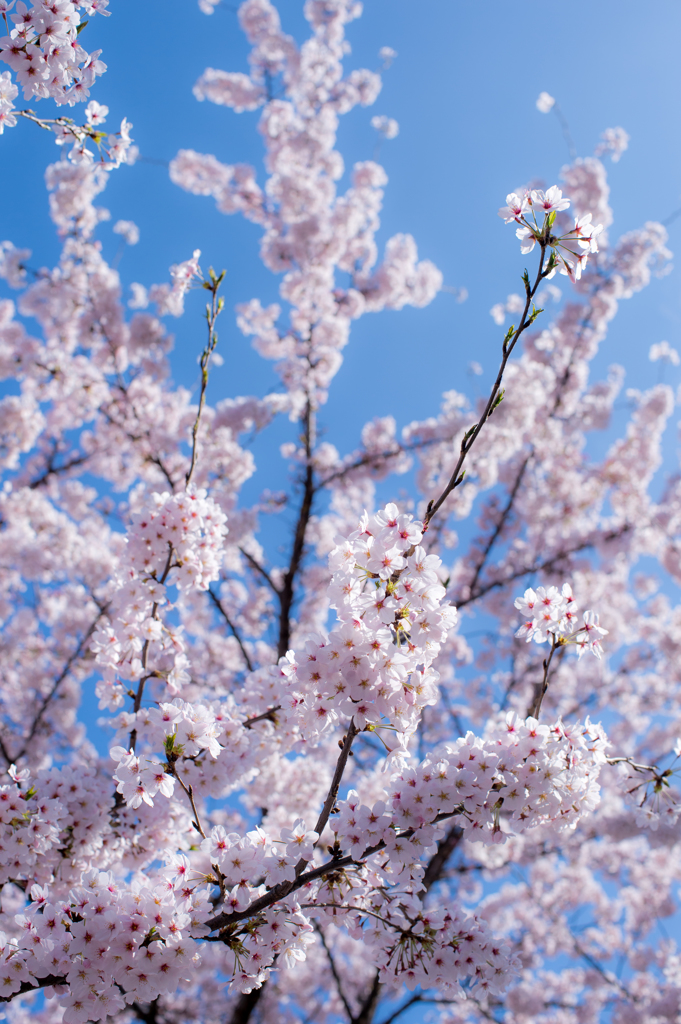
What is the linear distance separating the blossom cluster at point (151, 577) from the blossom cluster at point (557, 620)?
194 cm

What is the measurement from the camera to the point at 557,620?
2689 millimetres

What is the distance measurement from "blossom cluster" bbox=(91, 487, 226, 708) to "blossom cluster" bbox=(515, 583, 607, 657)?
6.35 ft

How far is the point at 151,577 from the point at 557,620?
7.82 feet

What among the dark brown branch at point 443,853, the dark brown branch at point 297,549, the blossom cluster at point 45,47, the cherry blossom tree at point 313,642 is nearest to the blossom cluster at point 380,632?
the cherry blossom tree at point 313,642

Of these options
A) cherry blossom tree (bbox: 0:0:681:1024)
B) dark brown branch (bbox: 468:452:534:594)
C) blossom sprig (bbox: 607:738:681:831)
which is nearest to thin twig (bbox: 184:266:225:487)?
cherry blossom tree (bbox: 0:0:681:1024)

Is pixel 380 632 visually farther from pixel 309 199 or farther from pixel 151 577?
pixel 309 199

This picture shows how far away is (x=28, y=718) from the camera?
372 inches

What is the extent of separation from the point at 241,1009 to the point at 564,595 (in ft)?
22.3

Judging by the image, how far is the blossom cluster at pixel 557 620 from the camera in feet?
8.83

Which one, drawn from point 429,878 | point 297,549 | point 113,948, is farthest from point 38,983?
point 297,549

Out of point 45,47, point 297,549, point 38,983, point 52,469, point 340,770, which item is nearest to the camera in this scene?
point 340,770

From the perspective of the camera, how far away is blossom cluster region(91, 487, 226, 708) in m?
3.36

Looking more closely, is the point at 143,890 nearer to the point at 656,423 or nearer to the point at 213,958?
the point at 213,958

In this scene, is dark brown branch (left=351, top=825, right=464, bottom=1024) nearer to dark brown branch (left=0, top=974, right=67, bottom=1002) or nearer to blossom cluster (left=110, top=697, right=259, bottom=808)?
blossom cluster (left=110, top=697, right=259, bottom=808)
